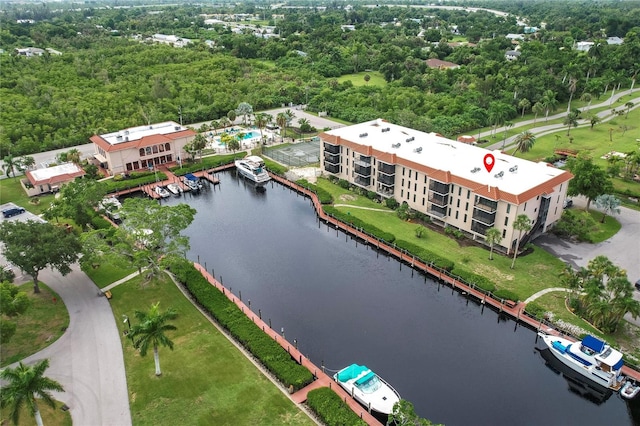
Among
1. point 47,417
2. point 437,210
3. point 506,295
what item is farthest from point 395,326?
point 47,417

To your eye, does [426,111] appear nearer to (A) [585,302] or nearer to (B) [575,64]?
(B) [575,64]

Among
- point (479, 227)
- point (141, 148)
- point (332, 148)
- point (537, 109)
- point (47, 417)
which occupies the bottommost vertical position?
point (479, 227)

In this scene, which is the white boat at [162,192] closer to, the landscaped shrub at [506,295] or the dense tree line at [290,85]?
the dense tree line at [290,85]

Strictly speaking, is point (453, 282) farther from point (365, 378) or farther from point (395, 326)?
point (365, 378)

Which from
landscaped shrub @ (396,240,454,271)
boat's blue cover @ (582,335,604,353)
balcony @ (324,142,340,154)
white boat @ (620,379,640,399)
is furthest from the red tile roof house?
white boat @ (620,379,640,399)

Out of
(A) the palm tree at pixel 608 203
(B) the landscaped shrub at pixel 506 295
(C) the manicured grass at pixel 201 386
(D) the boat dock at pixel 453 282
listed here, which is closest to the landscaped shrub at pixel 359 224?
(D) the boat dock at pixel 453 282

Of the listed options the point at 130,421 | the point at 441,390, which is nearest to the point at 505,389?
the point at 441,390
